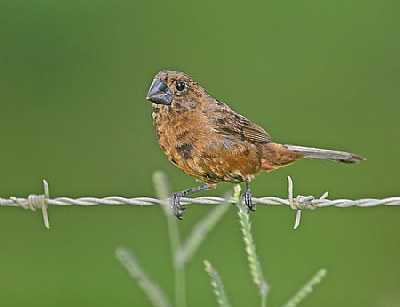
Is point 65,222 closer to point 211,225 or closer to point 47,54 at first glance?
point 47,54

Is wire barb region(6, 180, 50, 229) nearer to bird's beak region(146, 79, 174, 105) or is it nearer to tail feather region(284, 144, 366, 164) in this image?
bird's beak region(146, 79, 174, 105)

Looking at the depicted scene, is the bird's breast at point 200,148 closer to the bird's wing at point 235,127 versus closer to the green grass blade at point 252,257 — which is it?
the bird's wing at point 235,127

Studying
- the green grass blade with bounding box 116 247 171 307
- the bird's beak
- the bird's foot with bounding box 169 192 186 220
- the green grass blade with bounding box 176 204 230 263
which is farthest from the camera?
the bird's beak

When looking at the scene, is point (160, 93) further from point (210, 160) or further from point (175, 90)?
point (210, 160)

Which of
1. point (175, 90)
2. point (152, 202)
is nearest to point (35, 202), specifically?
point (152, 202)

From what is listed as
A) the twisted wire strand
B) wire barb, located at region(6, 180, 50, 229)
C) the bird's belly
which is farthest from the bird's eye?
wire barb, located at region(6, 180, 50, 229)

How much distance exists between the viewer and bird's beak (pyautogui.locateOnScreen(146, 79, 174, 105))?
4.80 metres

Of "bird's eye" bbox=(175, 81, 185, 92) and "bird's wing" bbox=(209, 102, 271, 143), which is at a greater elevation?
"bird's eye" bbox=(175, 81, 185, 92)

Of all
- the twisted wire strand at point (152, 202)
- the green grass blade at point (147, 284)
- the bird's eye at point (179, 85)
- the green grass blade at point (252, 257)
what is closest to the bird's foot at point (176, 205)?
the twisted wire strand at point (152, 202)

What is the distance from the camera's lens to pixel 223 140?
4859mm

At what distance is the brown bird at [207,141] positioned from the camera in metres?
4.75

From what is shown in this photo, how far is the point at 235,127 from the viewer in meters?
4.96

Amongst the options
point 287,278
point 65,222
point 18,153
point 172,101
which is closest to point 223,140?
point 172,101

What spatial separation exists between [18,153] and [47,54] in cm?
92
